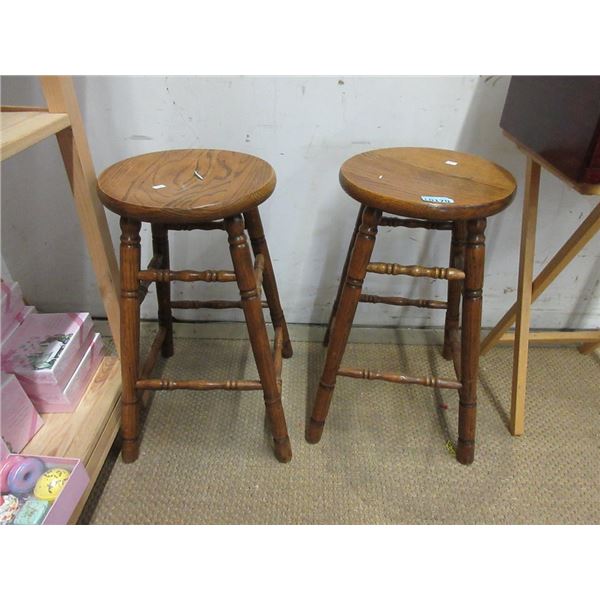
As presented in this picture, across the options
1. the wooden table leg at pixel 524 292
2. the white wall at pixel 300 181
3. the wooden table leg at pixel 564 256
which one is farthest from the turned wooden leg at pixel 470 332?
the white wall at pixel 300 181

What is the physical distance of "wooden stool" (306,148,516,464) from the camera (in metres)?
0.67

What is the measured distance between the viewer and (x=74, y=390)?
861 millimetres

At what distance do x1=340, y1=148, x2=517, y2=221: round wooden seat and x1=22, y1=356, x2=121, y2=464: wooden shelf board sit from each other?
63cm

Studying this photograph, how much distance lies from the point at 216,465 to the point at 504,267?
88 centimetres

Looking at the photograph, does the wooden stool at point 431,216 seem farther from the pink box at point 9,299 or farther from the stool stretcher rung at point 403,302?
the pink box at point 9,299

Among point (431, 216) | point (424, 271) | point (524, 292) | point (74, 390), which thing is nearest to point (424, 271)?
point (424, 271)

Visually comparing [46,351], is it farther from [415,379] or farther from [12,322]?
[415,379]

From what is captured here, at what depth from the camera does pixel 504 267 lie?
117cm

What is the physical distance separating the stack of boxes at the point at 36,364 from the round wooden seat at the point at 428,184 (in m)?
0.62

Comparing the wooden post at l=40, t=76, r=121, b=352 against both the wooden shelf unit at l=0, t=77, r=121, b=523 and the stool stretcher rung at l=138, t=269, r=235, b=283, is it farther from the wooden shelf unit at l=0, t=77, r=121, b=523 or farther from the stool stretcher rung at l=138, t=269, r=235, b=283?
the stool stretcher rung at l=138, t=269, r=235, b=283

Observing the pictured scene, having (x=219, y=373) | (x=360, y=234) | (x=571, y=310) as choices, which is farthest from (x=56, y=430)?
(x=571, y=310)

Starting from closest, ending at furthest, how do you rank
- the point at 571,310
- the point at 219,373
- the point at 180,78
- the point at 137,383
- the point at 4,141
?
1. the point at 4,141
2. the point at 137,383
3. the point at 180,78
4. the point at 219,373
5. the point at 571,310

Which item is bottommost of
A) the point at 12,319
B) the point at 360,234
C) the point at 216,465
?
the point at 216,465

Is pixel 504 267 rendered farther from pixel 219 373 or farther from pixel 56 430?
pixel 56 430
